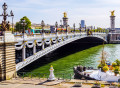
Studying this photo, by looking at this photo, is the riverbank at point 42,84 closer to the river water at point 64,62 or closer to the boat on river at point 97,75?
the boat on river at point 97,75

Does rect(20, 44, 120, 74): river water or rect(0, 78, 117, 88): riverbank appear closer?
rect(0, 78, 117, 88): riverbank

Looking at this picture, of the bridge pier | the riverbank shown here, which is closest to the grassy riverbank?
the bridge pier

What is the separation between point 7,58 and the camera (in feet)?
74.3

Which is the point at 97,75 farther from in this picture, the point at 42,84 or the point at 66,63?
the point at 66,63

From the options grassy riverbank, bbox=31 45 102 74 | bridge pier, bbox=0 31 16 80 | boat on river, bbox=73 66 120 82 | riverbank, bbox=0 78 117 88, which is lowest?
grassy riverbank, bbox=31 45 102 74

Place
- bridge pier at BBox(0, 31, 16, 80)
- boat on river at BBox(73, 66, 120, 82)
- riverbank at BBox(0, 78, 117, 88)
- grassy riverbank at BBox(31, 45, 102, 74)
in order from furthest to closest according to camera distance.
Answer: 1. grassy riverbank at BBox(31, 45, 102, 74)
2. boat on river at BBox(73, 66, 120, 82)
3. bridge pier at BBox(0, 31, 16, 80)
4. riverbank at BBox(0, 78, 117, 88)

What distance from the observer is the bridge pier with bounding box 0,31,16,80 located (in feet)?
72.3

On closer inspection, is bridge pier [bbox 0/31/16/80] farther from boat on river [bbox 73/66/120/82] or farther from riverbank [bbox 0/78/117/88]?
boat on river [bbox 73/66/120/82]

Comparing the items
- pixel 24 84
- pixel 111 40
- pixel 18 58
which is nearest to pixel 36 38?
pixel 18 58

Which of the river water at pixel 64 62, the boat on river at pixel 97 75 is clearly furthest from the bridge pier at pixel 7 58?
the river water at pixel 64 62

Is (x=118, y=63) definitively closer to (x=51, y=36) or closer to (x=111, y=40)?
(x=51, y=36)

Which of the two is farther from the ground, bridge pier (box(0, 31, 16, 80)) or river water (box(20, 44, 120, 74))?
bridge pier (box(0, 31, 16, 80))

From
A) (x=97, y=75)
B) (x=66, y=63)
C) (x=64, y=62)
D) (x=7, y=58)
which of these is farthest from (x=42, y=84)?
(x=64, y=62)

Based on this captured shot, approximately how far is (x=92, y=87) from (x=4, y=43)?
10.8m
